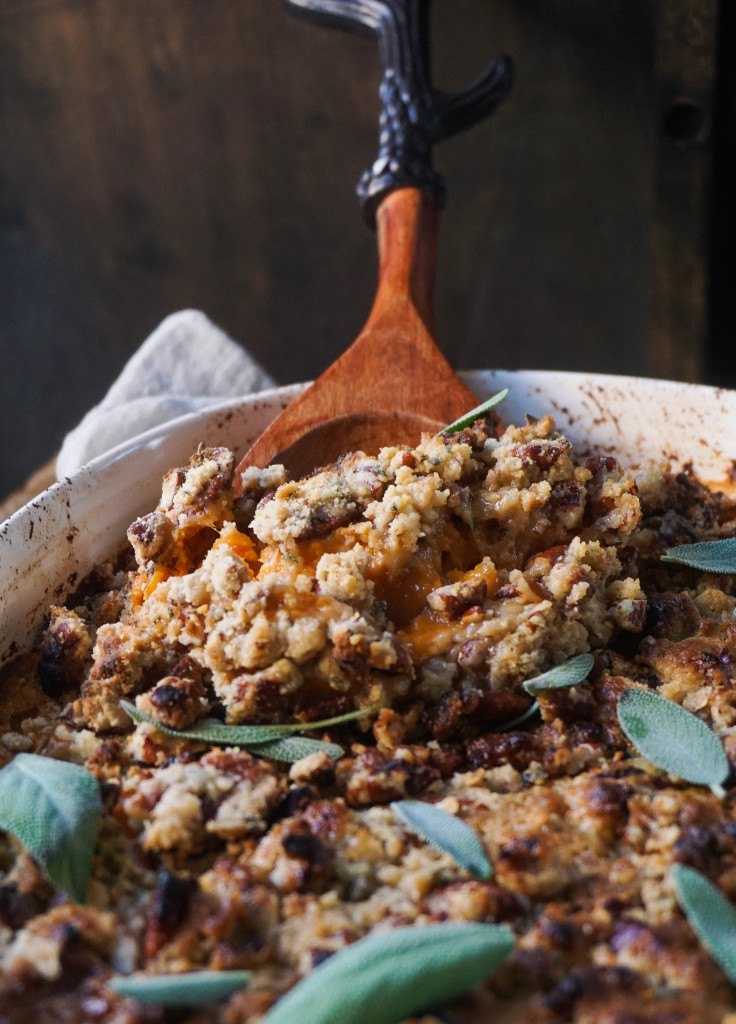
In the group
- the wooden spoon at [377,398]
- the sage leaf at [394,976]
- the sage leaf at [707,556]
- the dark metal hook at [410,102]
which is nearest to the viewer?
the sage leaf at [394,976]

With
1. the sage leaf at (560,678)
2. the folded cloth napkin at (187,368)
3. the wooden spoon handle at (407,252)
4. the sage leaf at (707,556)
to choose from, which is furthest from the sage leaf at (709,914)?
the folded cloth napkin at (187,368)

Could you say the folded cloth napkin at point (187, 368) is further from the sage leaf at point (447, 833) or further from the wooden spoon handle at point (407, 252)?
the sage leaf at point (447, 833)

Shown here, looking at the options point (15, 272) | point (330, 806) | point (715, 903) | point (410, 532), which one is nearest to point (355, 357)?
point (410, 532)

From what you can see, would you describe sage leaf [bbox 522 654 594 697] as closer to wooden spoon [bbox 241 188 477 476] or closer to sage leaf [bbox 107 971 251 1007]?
sage leaf [bbox 107 971 251 1007]

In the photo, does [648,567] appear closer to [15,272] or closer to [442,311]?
[442,311]

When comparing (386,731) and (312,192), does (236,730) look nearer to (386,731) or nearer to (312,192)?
(386,731)

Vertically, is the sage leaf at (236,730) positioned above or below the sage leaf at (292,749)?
above

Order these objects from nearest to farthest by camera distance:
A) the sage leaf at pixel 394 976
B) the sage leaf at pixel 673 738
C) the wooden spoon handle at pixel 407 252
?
1. the sage leaf at pixel 394 976
2. the sage leaf at pixel 673 738
3. the wooden spoon handle at pixel 407 252
